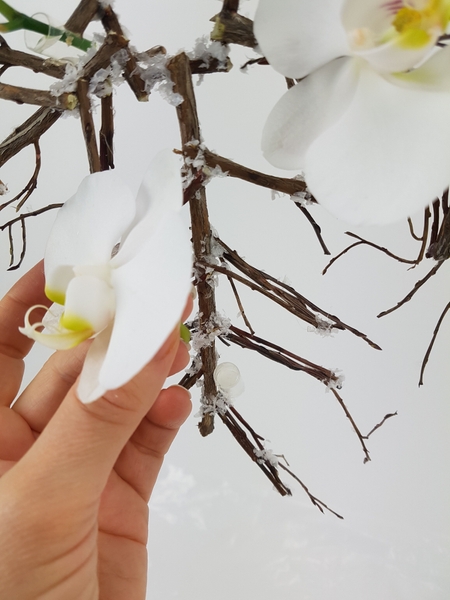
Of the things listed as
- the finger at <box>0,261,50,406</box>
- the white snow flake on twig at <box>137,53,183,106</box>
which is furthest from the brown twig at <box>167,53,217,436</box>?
the finger at <box>0,261,50,406</box>

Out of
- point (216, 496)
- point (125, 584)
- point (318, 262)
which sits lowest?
point (216, 496)

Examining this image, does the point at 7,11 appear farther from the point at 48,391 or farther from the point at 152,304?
the point at 48,391

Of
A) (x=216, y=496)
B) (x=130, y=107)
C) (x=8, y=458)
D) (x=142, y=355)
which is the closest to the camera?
(x=142, y=355)

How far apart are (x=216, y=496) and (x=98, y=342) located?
1.68 ft

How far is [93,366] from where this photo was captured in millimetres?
183

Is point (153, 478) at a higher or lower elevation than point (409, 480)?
higher

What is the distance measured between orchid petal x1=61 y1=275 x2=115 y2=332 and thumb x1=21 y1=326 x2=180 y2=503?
1.1 inches

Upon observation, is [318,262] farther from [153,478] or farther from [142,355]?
[142,355]

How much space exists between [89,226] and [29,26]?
73 millimetres

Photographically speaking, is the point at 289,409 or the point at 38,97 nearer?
the point at 38,97

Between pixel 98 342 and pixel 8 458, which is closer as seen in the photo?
pixel 98 342

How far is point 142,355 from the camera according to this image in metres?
0.14

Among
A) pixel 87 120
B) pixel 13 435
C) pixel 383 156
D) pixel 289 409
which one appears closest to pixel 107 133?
pixel 87 120

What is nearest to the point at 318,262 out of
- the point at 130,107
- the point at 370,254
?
the point at 370,254
